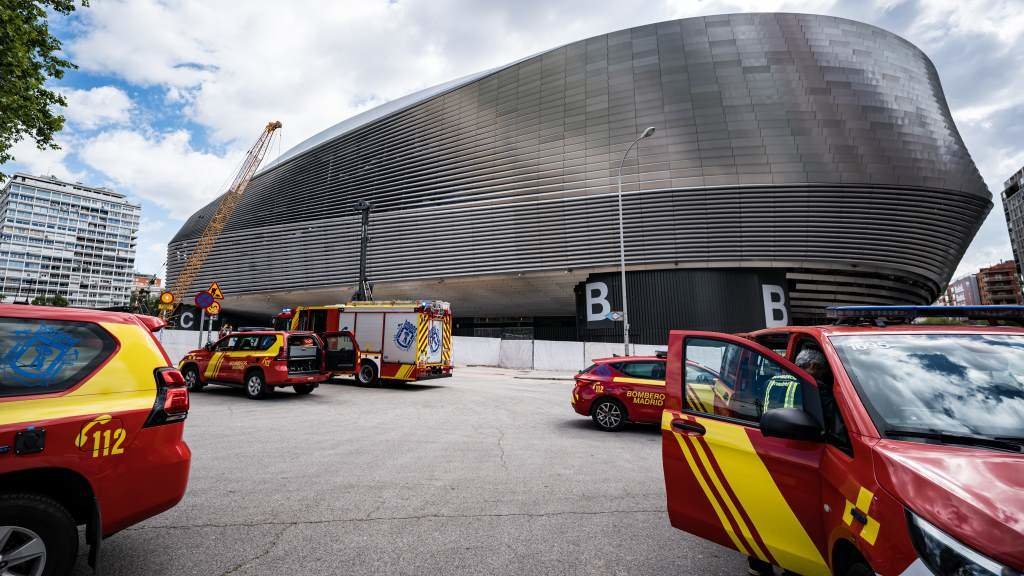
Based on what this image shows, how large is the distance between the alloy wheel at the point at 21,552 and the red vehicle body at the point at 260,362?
9449 millimetres

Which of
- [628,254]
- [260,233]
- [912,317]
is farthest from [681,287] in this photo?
[260,233]

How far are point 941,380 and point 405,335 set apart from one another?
1387 cm

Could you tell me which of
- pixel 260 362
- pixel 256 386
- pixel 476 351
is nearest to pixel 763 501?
pixel 260 362

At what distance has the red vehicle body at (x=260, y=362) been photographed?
11.4 m

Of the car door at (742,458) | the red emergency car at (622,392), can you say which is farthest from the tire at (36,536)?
the red emergency car at (622,392)

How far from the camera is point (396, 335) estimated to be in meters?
15.1

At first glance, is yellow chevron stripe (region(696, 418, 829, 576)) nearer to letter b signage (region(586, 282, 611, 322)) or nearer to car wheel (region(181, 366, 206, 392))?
car wheel (region(181, 366, 206, 392))

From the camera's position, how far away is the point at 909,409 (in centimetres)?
224

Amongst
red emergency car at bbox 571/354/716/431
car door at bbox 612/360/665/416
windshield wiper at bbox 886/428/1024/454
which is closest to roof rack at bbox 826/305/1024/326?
windshield wiper at bbox 886/428/1024/454

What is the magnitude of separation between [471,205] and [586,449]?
26.9m

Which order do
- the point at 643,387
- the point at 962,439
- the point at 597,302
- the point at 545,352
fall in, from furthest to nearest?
1. the point at 597,302
2. the point at 545,352
3. the point at 643,387
4. the point at 962,439

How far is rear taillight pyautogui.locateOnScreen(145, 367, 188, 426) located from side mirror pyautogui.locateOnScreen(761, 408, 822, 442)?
11.4 ft

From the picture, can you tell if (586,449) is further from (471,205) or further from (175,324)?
(175,324)

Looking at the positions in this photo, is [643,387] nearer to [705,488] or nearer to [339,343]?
→ [705,488]
